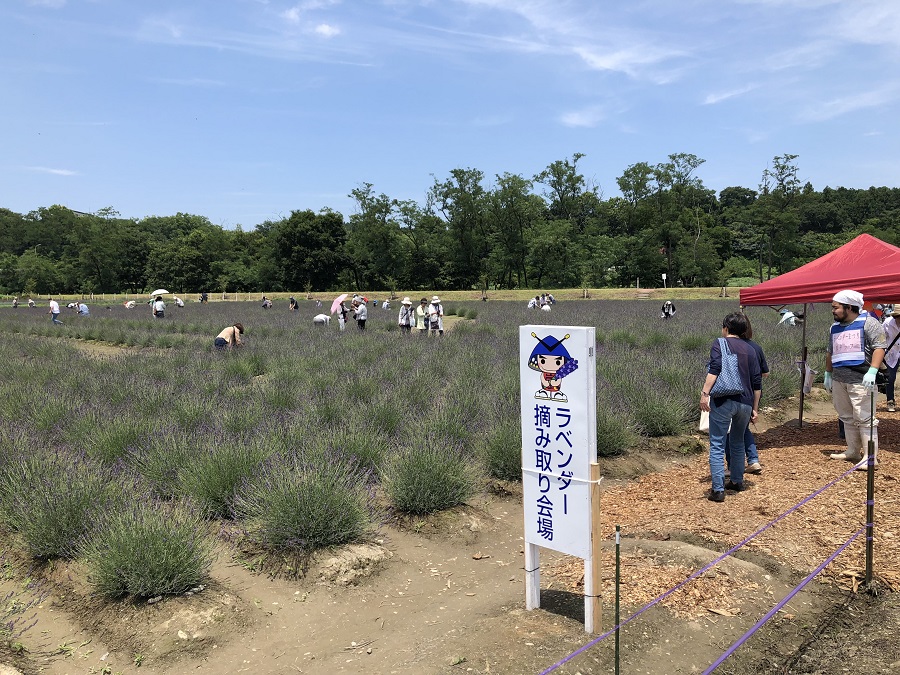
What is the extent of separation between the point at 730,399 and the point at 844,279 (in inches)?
99.4

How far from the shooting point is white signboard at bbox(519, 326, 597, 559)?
120 inches

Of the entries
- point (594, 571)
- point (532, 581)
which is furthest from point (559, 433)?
point (532, 581)

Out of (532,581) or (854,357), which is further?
(854,357)

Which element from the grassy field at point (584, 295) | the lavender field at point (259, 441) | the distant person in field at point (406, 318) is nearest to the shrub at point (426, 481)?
the lavender field at point (259, 441)

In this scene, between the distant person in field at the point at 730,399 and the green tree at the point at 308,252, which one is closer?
the distant person in field at the point at 730,399

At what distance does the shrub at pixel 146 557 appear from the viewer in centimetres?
353

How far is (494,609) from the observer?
11.9ft

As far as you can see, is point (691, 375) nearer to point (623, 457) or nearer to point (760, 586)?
point (623, 457)

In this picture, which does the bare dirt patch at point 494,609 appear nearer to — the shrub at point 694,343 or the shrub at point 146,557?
the shrub at point 146,557

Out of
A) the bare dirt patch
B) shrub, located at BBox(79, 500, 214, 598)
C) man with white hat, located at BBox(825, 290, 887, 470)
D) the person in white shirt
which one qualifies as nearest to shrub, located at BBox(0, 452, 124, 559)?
the bare dirt patch

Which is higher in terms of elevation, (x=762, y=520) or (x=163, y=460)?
(x=163, y=460)

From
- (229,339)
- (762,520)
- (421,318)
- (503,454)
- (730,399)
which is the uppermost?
(421,318)

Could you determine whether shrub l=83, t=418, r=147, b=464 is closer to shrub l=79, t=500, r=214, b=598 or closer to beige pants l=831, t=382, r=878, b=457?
shrub l=79, t=500, r=214, b=598

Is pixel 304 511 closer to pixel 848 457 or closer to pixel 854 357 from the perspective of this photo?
pixel 854 357
